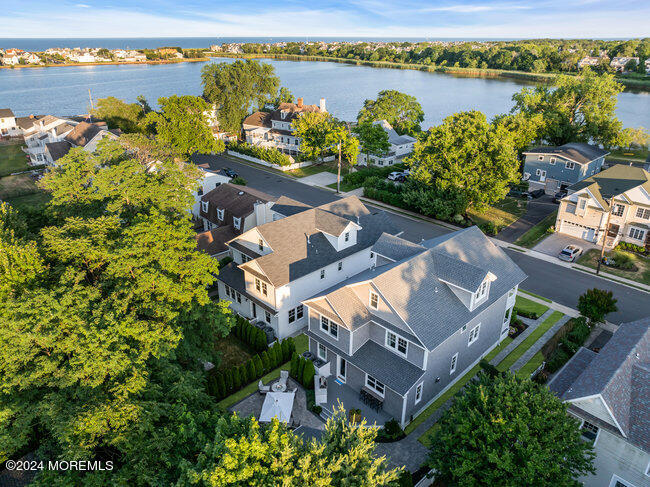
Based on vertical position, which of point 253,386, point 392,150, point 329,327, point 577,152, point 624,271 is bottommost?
point 253,386

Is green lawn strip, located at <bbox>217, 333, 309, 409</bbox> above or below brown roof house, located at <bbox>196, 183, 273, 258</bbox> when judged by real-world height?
below

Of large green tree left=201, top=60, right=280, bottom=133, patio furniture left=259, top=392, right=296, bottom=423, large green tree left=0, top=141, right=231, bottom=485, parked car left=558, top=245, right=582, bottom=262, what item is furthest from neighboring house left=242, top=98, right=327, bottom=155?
patio furniture left=259, top=392, right=296, bottom=423

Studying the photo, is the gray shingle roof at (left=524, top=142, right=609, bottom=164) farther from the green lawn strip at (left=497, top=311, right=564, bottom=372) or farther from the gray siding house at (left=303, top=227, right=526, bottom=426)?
the gray siding house at (left=303, top=227, right=526, bottom=426)

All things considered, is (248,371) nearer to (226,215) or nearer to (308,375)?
(308,375)

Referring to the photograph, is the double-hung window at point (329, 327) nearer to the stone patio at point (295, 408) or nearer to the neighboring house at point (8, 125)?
the stone patio at point (295, 408)

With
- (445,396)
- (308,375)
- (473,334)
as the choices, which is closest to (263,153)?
(308,375)

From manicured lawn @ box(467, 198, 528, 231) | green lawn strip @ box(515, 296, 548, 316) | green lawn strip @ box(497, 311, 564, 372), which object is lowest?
green lawn strip @ box(497, 311, 564, 372)
